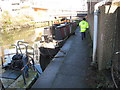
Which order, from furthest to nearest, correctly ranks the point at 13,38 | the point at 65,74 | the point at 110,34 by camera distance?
1. the point at 13,38
2. the point at 65,74
3. the point at 110,34

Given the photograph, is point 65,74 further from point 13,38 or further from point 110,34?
point 13,38

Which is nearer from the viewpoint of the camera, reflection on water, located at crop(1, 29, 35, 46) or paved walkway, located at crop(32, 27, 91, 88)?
paved walkway, located at crop(32, 27, 91, 88)

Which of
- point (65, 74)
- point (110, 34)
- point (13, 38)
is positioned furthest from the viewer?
point (13, 38)

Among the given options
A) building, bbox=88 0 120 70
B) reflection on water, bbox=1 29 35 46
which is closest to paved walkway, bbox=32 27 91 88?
building, bbox=88 0 120 70

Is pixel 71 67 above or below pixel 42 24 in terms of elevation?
below

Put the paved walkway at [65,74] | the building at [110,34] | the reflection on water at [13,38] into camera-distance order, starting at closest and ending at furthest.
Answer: the building at [110,34] < the paved walkway at [65,74] < the reflection on water at [13,38]

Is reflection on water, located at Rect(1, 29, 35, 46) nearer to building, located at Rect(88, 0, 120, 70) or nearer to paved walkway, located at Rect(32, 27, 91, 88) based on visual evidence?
paved walkway, located at Rect(32, 27, 91, 88)

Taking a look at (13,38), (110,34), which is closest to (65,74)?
(110,34)

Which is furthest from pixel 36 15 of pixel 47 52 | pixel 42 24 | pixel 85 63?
pixel 85 63

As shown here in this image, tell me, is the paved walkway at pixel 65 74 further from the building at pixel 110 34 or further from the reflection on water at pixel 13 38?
the reflection on water at pixel 13 38

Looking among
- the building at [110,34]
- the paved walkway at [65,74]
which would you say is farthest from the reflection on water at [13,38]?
the building at [110,34]

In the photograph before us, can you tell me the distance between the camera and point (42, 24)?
1753 inches

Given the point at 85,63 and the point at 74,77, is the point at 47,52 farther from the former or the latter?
the point at 74,77

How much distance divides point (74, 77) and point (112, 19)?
7.90ft
